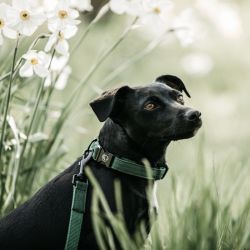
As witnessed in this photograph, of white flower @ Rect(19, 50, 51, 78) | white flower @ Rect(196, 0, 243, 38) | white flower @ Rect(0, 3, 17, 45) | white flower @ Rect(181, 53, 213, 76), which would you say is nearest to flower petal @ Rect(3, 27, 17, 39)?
white flower @ Rect(0, 3, 17, 45)

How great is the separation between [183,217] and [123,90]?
1.13 meters

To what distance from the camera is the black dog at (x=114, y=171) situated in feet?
11.1

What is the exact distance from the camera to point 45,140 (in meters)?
4.27

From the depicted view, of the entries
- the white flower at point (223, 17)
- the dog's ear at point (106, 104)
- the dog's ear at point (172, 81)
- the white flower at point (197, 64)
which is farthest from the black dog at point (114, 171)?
the white flower at point (223, 17)

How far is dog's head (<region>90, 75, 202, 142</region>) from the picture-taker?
3.52m

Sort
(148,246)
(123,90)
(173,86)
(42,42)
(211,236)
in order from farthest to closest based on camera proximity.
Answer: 1. (42,42)
2. (173,86)
3. (123,90)
4. (148,246)
5. (211,236)

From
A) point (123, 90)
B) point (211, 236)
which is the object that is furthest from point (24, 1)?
point (211, 236)

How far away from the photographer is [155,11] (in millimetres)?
3844

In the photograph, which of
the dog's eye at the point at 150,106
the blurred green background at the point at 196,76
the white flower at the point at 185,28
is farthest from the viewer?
the blurred green background at the point at 196,76

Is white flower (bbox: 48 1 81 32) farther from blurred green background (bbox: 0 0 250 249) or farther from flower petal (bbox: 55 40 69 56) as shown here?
blurred green background (bbox: 0 0 250 249)

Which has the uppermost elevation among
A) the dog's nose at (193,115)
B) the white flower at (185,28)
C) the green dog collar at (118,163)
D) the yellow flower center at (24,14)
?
the white flower at (185,28)

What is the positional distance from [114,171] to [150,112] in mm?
419

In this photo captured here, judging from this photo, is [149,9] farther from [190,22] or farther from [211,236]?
[211,236]

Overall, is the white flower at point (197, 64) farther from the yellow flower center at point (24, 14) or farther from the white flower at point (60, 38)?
the yellow flower center at point (24, 14)
